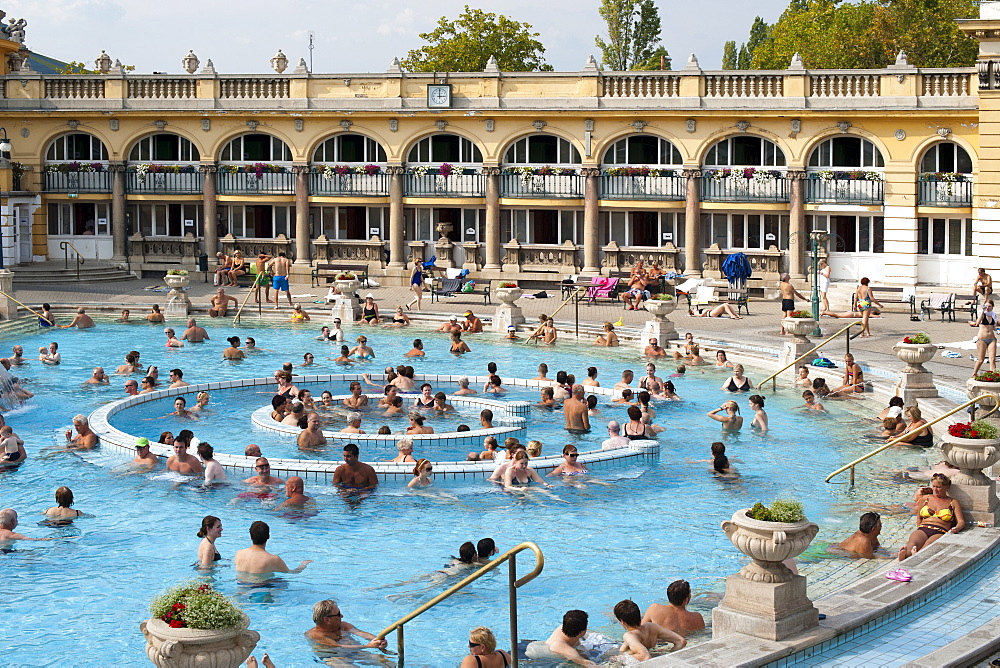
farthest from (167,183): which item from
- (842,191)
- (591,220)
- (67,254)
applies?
(842,191)

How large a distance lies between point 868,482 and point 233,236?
30088 mm

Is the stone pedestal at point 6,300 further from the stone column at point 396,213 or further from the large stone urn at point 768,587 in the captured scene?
the large stone urn at point 768,587

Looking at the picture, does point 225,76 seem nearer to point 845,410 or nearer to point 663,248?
point 663,248

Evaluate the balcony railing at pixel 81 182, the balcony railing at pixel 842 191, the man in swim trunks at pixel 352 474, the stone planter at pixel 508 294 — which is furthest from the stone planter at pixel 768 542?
the balcony railing at pixel 81 182

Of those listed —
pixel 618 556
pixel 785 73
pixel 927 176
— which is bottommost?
pixel 618 556

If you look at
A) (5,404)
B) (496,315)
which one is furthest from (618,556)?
(496,315)

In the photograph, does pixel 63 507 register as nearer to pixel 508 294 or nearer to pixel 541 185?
pixel 508 294

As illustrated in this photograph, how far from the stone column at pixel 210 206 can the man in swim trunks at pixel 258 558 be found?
2996 centimetres

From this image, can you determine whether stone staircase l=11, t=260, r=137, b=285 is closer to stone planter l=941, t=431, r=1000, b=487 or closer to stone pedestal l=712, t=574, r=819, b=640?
stone planter l=941, t=431, r=1000, b=487

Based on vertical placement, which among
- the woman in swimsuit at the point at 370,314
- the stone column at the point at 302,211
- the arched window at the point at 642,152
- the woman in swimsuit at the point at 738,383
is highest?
the arched window at the point at 642,152

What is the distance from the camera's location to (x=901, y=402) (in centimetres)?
2327

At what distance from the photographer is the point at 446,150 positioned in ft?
145

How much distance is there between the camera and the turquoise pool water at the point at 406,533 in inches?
596

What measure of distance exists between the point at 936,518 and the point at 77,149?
36615 mm
